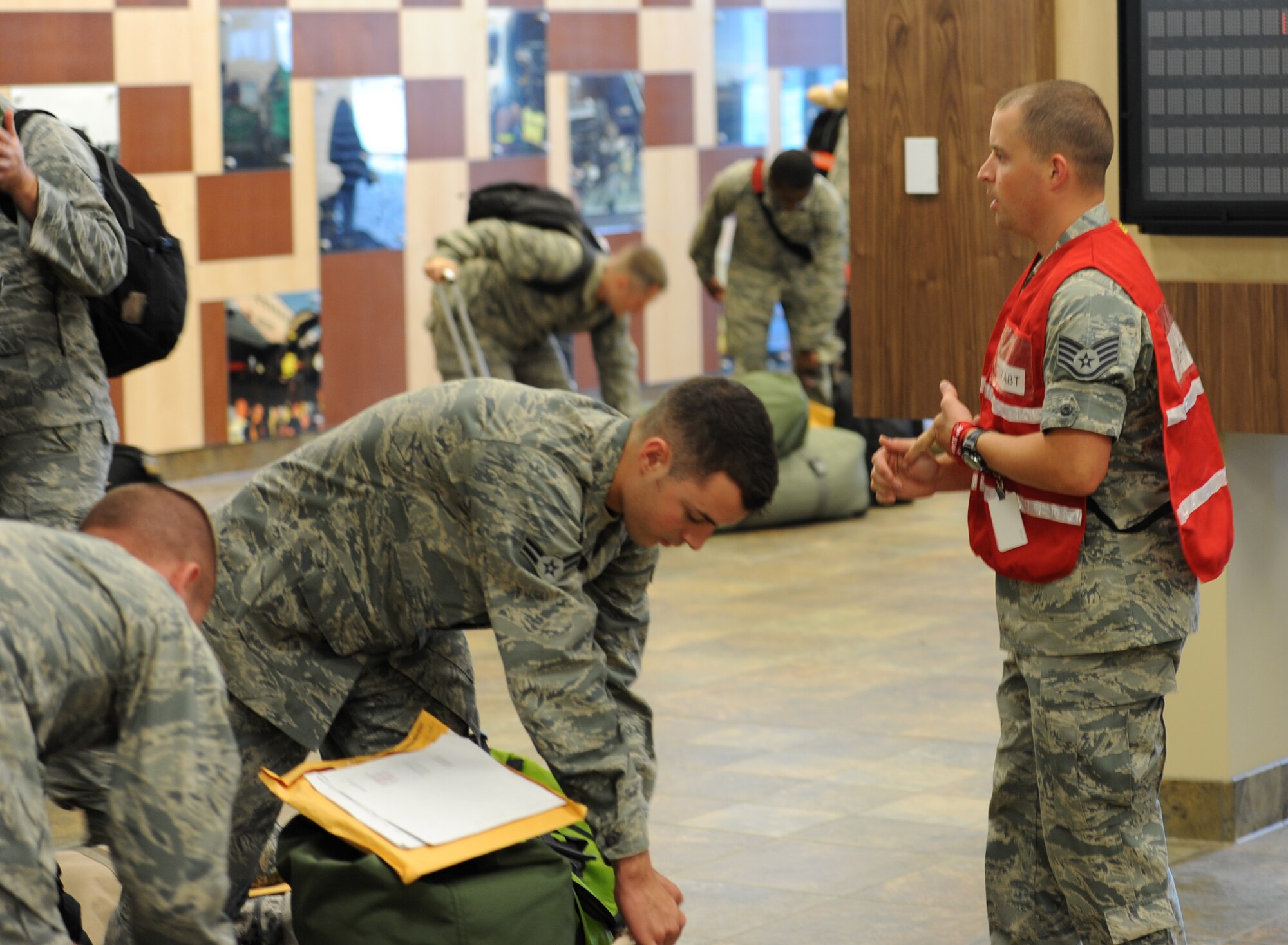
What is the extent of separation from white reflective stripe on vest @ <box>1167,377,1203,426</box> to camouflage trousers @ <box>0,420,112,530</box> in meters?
2.00

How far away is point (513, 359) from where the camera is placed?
675 centimetres

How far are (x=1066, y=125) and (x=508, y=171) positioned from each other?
7338 millimetres

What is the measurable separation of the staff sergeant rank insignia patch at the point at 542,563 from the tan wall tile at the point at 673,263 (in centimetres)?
817

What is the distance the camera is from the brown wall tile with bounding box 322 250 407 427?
8.82 metres

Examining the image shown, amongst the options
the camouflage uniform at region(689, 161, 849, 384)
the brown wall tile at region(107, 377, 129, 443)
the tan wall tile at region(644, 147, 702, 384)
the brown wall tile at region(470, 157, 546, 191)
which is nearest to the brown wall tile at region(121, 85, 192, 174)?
the brown wall tile at region(107, 377, 129, 443)

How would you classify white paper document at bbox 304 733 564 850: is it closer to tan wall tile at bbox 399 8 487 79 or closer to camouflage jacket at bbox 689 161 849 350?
camouflage jacket at bbox 689 161 849 350

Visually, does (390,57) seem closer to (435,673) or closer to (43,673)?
(435,673)

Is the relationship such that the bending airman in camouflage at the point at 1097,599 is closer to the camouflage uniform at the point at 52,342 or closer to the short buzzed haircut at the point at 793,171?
the camouflage uniform at the point at 52,342

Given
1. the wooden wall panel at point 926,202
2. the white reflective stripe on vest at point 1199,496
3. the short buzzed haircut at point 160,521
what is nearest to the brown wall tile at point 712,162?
the wooden wall panel at point 926,202

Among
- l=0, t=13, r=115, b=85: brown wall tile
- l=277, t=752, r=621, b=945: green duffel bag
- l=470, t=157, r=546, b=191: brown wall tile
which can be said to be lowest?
l=277, t=752, r=621, b=945: green duffel bag

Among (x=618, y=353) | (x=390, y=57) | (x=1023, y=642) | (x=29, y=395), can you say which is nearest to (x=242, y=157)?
(x=390, y=57)

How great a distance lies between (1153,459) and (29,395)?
2.05 meters

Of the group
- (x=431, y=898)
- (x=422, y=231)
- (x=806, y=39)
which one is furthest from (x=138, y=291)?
(x=806, y=39)

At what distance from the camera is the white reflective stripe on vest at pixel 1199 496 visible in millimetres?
2574
